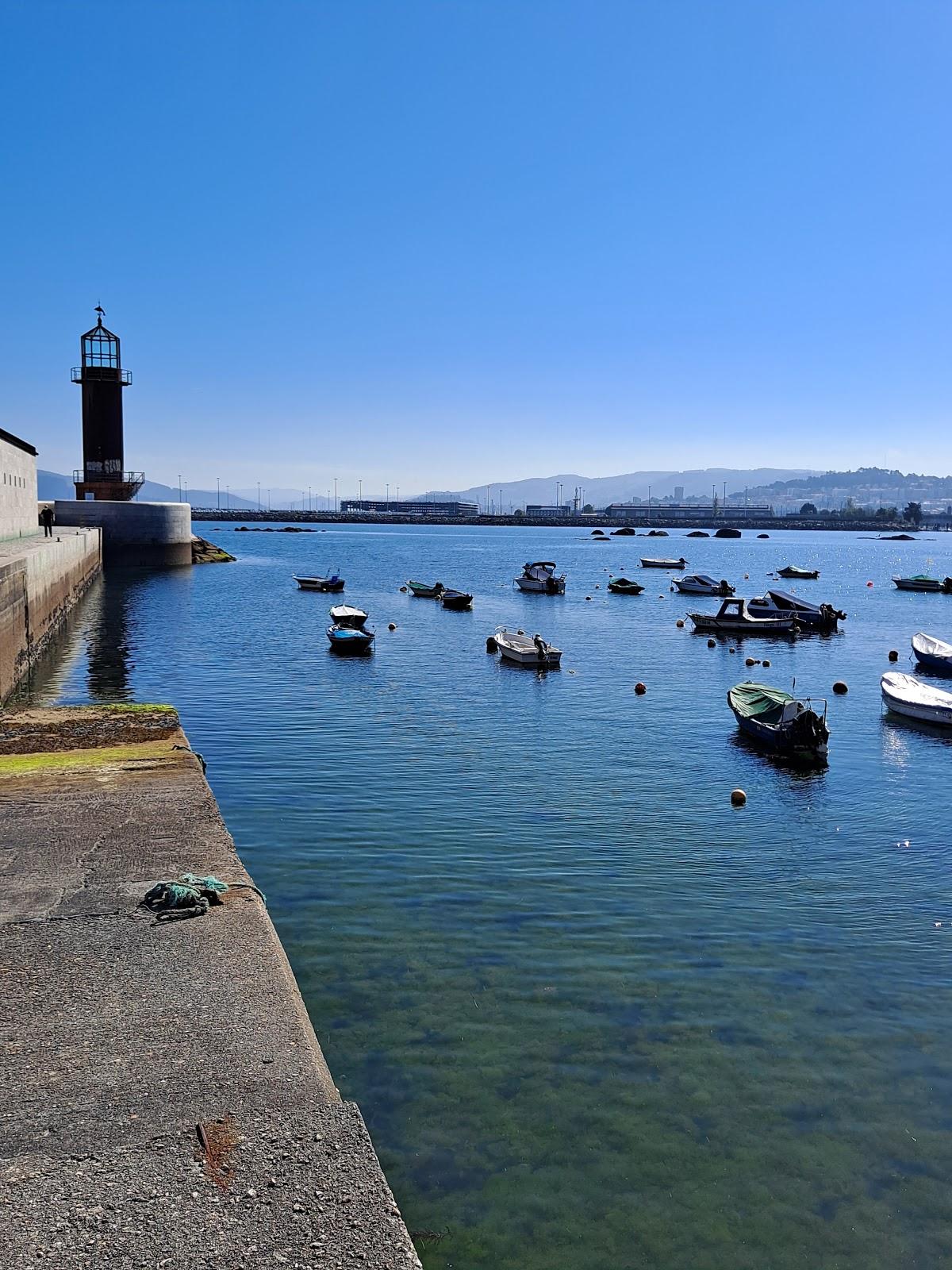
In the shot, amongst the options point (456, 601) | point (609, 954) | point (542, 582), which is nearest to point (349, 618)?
point (456, 601)

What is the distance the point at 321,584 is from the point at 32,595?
40293 millimetres

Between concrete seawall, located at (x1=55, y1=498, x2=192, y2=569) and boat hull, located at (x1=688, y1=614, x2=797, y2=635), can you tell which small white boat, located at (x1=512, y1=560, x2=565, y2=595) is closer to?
boat hull, located at (x1=688, y1=614, x2=797, y2=635)

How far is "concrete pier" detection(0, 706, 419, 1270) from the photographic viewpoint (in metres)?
6.41

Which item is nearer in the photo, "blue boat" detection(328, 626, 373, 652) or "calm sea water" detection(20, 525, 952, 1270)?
"calm sea water" detection(20, 525, 952, 1270)

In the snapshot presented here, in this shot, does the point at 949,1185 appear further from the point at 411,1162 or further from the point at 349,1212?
the point at 349,1212

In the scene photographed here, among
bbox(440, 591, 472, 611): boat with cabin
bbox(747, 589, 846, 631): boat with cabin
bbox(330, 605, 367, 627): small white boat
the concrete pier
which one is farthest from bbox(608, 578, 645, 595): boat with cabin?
the concrete pier

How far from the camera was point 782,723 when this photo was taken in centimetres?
2645

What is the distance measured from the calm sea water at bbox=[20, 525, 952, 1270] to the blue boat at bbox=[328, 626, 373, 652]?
668cm

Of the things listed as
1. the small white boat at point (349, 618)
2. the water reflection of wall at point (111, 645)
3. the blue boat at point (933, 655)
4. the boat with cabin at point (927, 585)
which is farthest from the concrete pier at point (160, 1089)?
the boat with cabin at point (927, 585)

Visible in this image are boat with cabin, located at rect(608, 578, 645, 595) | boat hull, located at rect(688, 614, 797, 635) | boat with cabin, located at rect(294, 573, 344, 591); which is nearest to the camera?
boat hull, located at rect(688, 614, 797, 635)

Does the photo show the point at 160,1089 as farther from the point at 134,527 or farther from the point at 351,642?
the point at 134,527

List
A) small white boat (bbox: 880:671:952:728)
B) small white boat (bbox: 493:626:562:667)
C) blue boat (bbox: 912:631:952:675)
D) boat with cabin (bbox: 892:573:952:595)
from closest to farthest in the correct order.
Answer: small white boat (bbox: 880:671:952:728) < small white boat (bbox: 493:626:562:667) < blue boat (bbox: 912:631:952:675) < boat with cabin (bbox: 892:573:952:595)

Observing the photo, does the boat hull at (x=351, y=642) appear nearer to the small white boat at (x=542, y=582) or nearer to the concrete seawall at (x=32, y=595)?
the concrete seawall at (x=32, y=595)

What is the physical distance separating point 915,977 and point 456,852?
294 inches
